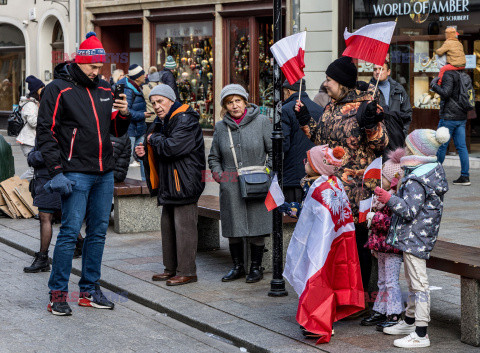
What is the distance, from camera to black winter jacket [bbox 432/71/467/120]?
13.5 m

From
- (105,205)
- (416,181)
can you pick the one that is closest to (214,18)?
(105,205)

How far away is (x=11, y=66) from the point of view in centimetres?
3039

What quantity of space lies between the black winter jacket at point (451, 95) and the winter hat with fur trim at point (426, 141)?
8.23m

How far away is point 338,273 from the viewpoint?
577 cm

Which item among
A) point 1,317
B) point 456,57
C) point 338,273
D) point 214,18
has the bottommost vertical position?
point 1,317

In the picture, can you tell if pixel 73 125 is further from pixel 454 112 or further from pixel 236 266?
pixel 454 112

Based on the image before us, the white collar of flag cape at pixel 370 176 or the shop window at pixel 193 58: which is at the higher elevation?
the shop window at pixel 193 58

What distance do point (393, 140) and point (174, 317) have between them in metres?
3.48

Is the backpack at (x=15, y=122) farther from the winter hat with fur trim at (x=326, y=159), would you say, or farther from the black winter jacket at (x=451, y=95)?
the winter hat with fur trim at (x=326, y=159)

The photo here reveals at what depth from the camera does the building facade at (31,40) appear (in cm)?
2567

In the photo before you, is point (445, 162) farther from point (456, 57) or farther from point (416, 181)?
point (416, 181)

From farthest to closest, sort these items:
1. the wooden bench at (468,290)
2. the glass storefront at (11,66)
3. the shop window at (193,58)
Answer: the glass storefront at (11,66) → the shop window at (193,58) → the wooden bench at (468,290)

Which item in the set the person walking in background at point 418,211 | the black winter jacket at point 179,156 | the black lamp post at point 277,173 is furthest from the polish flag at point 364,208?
the black winter jacket at point 179,156

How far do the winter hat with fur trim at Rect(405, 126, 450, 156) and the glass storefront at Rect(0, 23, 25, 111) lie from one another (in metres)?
25.4
